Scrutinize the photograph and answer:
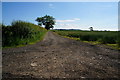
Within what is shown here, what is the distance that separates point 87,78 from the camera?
9.16 feet

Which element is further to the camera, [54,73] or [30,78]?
[54,73]

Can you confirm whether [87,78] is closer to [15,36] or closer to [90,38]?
[15,36]

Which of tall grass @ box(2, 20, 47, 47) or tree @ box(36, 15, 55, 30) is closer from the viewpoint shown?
tall grass @ box(2, 20, 47, 47)

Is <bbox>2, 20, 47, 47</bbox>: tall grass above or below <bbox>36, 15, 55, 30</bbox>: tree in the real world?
below

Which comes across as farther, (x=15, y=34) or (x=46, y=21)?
(x=46, y=21)

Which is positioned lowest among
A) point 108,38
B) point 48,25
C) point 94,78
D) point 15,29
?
point 94,78

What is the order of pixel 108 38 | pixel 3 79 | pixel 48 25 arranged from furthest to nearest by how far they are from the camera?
pixel 48 25 → pixel 108 38 → pixel 3 79

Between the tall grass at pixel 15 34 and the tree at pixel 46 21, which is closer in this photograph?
the tall grass at pixel 15 34

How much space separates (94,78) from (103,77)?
303mm

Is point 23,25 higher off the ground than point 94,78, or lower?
higher

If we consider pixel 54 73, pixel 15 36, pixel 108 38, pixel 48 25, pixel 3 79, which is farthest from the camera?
pixel 48 25

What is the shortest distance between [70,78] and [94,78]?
71cm

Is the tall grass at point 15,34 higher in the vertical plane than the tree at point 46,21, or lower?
lower

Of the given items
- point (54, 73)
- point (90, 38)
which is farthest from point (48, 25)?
point (54, 73)
